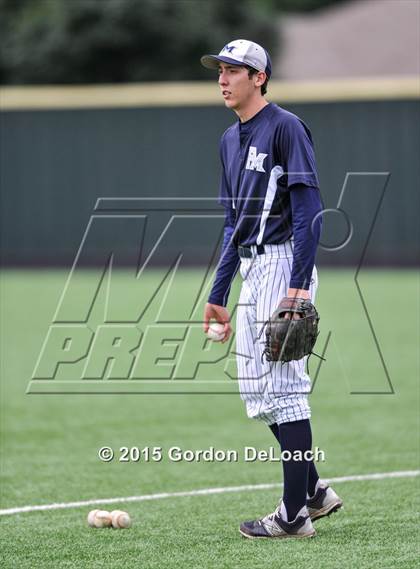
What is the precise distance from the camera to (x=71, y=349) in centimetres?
1106

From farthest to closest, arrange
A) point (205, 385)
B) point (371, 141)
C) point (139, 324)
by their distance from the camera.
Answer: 1. point (371, 141)
2. point (139, 324)
3. point (205, 385)

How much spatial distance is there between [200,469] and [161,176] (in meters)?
12.5

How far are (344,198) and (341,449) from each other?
37.5 ft

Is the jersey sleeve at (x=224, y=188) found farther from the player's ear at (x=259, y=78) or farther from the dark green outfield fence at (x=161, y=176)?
the dark green outfield fence at (x=161, y=176)

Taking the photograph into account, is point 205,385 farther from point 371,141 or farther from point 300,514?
point 371,141

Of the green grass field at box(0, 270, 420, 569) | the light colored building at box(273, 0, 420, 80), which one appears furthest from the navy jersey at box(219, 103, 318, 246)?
the light colored building at box(273, 0, 420, 80)

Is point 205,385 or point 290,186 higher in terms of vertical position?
point 290,186

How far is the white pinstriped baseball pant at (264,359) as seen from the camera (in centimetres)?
467

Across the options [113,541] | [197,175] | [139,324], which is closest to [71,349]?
[139,324]

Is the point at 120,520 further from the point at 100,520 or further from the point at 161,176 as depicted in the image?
the point at 161,176

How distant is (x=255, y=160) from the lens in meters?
4.70

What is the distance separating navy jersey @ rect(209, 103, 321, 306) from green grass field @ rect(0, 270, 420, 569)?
112cm

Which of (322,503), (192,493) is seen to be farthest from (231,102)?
(192,493)

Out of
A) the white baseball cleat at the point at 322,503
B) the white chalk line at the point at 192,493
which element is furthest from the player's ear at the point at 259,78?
→ the white chalk line at the point at 192,493
